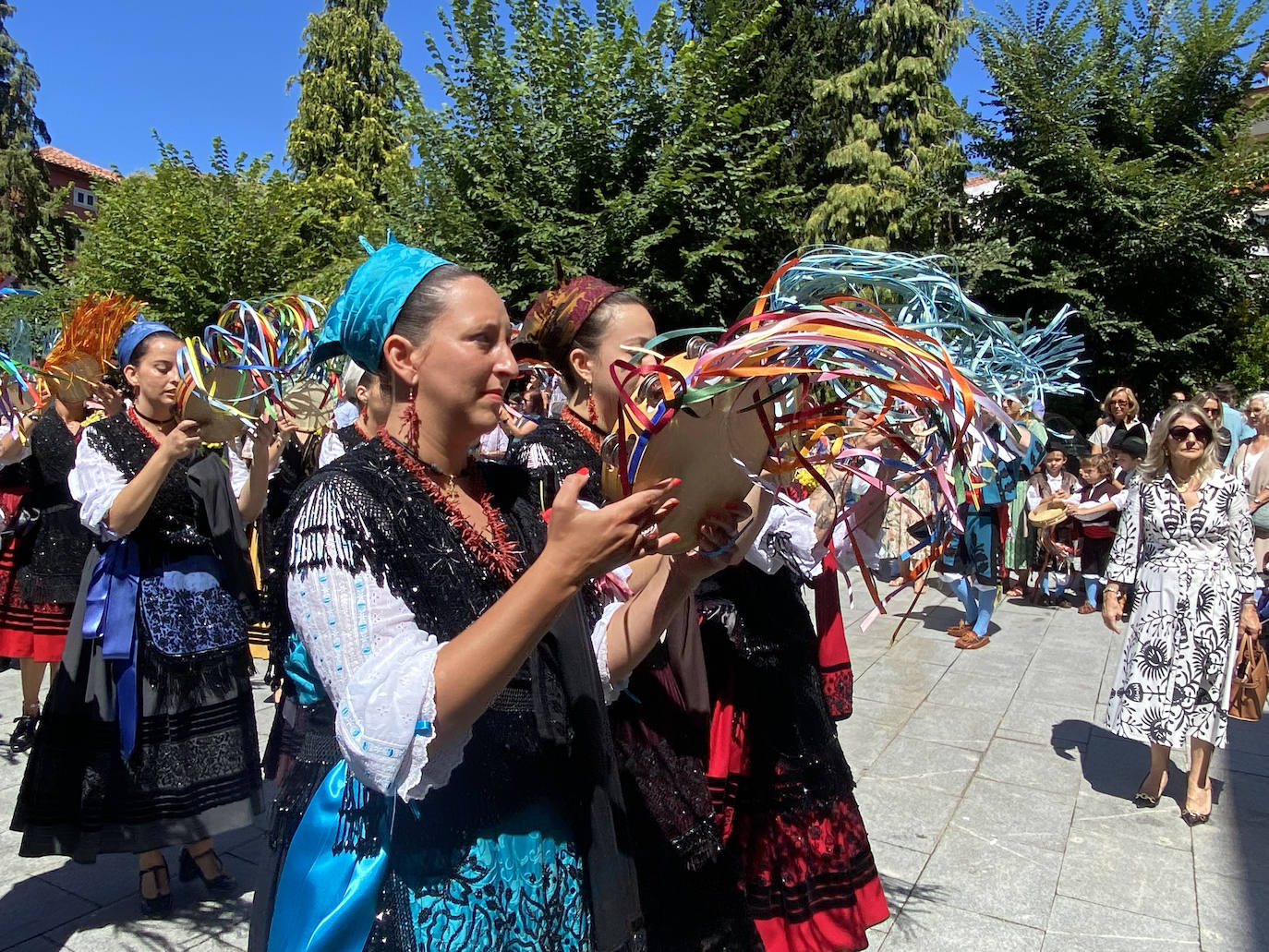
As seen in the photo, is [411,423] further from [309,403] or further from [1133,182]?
[1133,182]

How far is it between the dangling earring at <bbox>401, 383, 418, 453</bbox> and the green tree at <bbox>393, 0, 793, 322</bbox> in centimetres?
892

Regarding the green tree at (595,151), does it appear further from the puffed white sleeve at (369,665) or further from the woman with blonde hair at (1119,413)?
the puffed white sleeve at (369,665)

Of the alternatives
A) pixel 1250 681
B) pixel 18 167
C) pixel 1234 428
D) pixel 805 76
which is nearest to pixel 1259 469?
pixel 1234 428

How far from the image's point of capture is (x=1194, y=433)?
14.1ft

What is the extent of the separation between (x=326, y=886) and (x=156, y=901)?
2.34 m

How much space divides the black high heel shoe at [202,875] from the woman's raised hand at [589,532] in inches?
111

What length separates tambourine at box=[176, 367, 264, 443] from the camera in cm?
285

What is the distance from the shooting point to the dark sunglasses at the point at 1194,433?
4289mm

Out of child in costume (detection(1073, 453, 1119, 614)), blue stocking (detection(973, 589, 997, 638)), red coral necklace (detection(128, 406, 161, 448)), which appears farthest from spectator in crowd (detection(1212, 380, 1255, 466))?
red coral necklace (detection(128, 406, 161, 448))

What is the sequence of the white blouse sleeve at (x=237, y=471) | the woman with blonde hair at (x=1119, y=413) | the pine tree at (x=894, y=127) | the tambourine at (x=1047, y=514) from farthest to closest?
1. the pine tree at (x=894, y=127)
2. the woman with blonde hair at (x=1119, y=413)
3. the tambourine at (x=1047, y=514)
4. the white blouse sleeve at (x=237, y=471)

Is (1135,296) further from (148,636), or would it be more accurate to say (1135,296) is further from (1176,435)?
(148,636)

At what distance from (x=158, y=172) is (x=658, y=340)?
14539mm

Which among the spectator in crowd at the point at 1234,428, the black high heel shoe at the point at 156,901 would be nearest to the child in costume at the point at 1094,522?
the spectator in crowd at the point at 1234,428

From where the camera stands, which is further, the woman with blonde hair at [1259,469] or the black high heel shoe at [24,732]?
the woman with blonde hair at [1259,469]
